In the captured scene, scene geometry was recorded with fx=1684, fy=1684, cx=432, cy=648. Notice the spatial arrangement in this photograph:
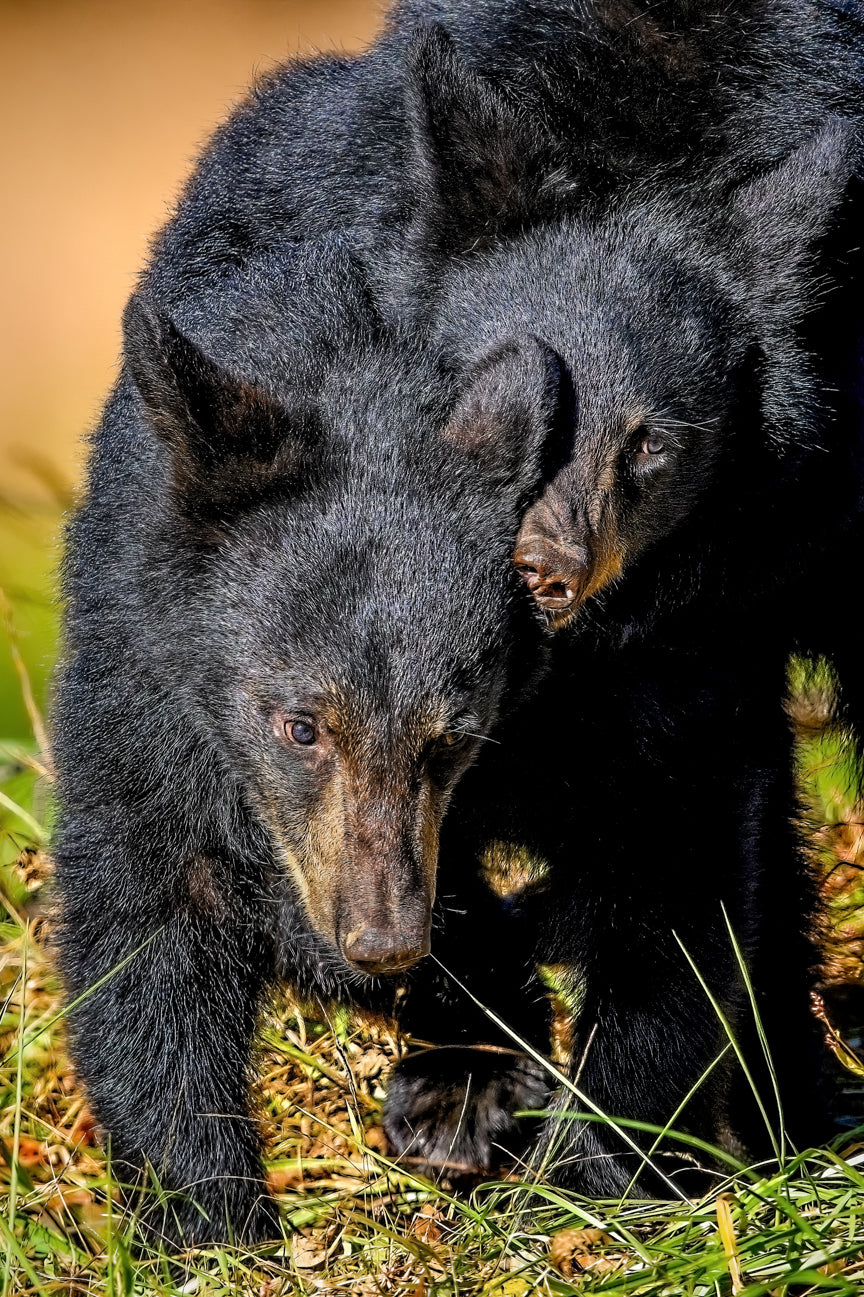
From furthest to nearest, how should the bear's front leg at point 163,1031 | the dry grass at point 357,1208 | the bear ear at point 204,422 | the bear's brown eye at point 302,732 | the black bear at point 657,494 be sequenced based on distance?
the black bear at point 657,494 < the bear's front leg at point 163,1031 < the bear's brown eye at point 302,732 < the bear ear at point 204,422 < the dry grass at point 357,1208

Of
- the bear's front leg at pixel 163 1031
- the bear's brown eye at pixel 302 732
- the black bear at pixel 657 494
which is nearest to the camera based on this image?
the bear's brown eye at pixel 302 732

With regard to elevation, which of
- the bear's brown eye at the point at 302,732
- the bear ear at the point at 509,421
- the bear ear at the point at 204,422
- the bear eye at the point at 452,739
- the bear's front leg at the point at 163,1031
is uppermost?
the bear ear at the point at 204,422

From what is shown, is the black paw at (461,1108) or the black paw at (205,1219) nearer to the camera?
the black paw at (205,1219)

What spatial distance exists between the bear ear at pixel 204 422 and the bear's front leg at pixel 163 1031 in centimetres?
89

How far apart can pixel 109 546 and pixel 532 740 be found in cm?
109

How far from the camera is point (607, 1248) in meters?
3.38

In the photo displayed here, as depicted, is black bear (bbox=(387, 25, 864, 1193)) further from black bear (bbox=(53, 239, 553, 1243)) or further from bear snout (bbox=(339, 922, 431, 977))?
bear snout (bbox=(339, 922, 431, 977))

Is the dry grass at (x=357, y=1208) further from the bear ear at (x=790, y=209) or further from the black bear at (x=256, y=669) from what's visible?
the bear ear at (x=790, y=209)

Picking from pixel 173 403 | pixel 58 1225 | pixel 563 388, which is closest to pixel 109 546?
pixel 173 403

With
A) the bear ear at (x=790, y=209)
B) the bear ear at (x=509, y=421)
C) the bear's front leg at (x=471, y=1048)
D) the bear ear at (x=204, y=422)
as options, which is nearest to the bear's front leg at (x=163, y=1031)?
the bear's front leg at (x=471, y=1048)

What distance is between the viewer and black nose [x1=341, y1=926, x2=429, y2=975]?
3.14m

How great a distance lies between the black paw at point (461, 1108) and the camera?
14.8 ft

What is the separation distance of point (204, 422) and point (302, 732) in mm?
640

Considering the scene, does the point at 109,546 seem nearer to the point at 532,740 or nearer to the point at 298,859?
the point at 298,859
